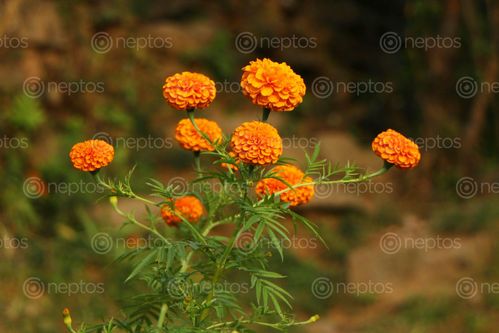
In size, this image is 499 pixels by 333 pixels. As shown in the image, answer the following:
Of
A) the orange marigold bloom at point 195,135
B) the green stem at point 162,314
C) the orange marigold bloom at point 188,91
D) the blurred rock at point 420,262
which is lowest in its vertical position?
the blurred rock at point 420,262

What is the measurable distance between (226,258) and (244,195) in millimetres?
208

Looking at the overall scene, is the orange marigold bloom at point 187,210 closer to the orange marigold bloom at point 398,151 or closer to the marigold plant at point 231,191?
the marigold plant at point 231,191

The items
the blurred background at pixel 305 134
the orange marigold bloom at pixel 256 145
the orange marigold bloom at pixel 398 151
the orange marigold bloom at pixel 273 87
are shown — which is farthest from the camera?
the blurred background at pixel 305 134

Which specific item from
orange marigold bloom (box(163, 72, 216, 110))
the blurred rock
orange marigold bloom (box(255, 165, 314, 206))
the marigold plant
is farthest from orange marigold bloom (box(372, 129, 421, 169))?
the blurred rock

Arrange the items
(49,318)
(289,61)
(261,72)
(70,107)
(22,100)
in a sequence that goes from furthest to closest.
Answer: (289,61)
(70,107)
(22,100)
(49,318)
(261,72)

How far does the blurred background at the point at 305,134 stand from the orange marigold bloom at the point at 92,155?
2.84m

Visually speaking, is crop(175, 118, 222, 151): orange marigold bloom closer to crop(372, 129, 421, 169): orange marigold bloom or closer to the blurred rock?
crop(372, 129, 421, 169): orange marigold bloom

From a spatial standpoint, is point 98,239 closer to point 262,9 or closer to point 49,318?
point 49,318

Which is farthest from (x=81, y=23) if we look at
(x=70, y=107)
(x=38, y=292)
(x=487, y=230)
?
(x=487, y=230)

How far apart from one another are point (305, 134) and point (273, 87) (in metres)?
7.68

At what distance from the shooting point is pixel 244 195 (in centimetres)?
214

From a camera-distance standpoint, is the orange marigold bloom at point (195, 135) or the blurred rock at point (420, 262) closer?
the orange marigold bloom at point (195, 135)

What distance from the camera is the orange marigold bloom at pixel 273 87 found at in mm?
2133

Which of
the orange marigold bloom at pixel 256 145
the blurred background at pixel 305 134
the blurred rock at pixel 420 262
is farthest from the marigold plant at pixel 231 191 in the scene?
the blurred rock at pixel 420 262
